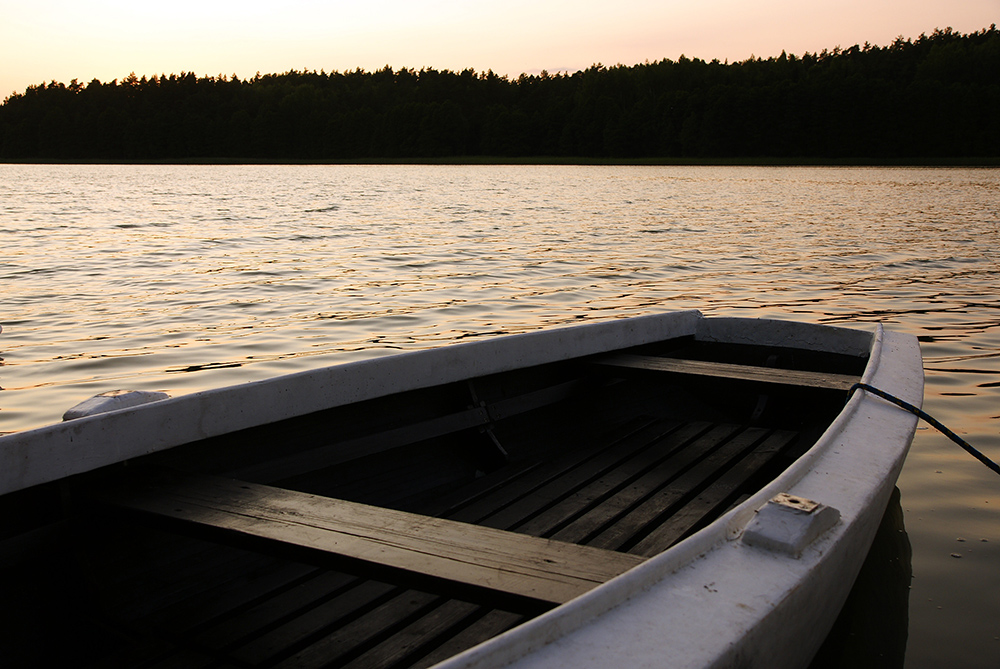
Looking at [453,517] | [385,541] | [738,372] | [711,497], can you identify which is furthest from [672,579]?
[738,372]

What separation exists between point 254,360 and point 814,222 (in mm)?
17362

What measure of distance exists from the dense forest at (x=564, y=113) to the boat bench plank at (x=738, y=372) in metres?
84.6

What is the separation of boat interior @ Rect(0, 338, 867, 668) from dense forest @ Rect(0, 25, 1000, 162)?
3356 inches

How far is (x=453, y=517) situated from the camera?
3078 millimetres

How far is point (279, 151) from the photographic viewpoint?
104 metres

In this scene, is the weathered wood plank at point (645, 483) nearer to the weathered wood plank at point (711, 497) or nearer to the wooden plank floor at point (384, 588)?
the wooden plank floor at point (384, 588)

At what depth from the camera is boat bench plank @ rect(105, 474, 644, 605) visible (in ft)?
5.58

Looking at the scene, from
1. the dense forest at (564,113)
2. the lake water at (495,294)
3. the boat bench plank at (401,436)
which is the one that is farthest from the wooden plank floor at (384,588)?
the dense forest at (564,113)

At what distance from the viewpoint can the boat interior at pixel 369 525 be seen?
6.23ft

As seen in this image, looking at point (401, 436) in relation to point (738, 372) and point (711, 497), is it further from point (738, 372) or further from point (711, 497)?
point (738, 372)

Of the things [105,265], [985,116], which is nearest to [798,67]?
[985,116]

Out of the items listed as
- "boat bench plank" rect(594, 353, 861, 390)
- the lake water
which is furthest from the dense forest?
"boat bench plank" rect(594, 353, 861, 390)

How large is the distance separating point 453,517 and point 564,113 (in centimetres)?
9952

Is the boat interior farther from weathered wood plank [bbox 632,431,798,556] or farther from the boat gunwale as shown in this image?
the boat gunwale
